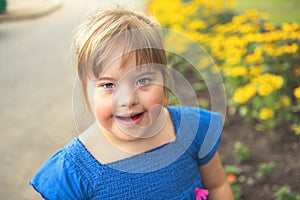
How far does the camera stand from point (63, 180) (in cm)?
132

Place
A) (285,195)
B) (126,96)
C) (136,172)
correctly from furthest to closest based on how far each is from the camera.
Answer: (285,195) < (136,172) < (126,96)

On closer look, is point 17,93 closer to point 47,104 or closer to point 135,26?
point 47,104

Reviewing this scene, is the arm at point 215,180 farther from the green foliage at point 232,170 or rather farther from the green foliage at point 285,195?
the green foliage at point 232,170

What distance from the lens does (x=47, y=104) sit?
396 centimetres

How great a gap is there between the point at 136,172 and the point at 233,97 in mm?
1830

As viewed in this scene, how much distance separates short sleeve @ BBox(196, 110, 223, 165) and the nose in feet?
1.23

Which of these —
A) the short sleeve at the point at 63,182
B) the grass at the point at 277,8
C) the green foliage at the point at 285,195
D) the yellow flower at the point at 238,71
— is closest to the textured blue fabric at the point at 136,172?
the short sleeve at the point at 63,182

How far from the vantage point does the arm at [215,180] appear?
1.61 metres

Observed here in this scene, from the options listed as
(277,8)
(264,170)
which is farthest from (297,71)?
(277,8)

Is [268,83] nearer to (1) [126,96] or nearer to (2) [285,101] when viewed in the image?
(2) [285,101]

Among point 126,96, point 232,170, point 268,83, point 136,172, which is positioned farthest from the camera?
point 268,83

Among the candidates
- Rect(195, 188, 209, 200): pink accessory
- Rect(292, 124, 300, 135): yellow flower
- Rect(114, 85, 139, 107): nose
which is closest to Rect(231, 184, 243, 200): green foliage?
Rect(292, 124, 300, 135): yellow flower

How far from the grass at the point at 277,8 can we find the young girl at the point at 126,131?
10.3ft

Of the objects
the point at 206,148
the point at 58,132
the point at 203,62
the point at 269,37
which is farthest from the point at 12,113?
the point at 206,148
